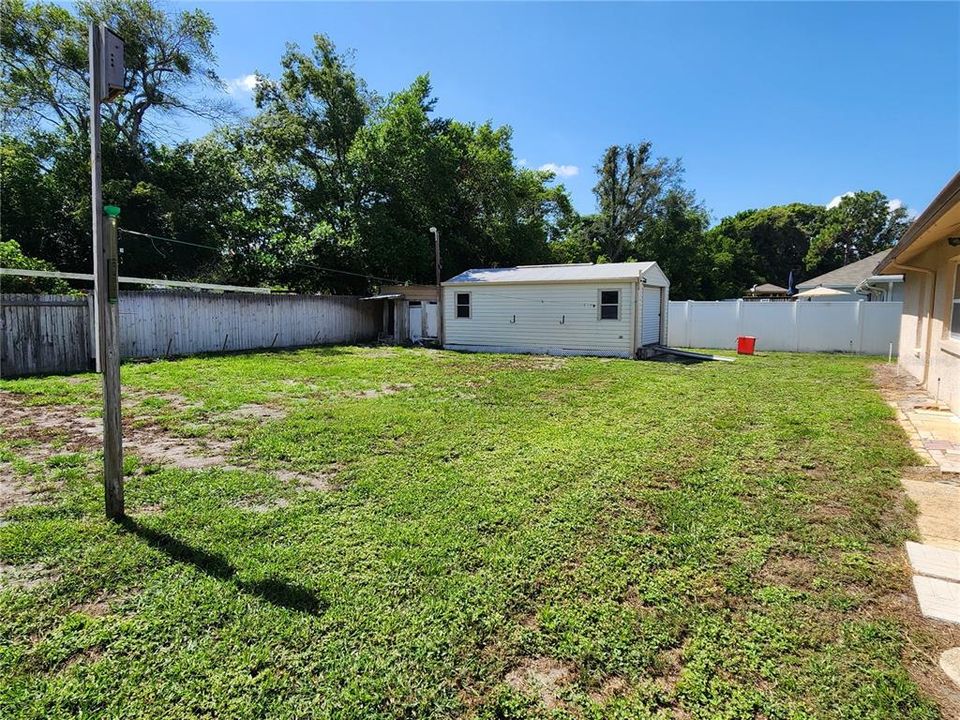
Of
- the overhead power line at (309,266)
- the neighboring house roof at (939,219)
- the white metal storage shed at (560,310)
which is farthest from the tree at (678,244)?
the neighboring house roof at (939,219)

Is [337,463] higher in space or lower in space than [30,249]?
lower

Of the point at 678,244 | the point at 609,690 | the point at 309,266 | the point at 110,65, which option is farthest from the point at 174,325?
the point at 678,244

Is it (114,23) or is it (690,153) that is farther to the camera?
(690,153)

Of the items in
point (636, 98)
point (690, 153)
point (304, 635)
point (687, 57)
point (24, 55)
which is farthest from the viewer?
point (690, 153)

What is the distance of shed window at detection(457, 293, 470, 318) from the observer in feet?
51.2

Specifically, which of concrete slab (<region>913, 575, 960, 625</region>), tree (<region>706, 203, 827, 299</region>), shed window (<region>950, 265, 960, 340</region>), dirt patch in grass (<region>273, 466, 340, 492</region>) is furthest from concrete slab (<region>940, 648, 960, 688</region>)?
tree (<region>706, 203, 827, 299</region>)

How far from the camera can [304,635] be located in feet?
7.07

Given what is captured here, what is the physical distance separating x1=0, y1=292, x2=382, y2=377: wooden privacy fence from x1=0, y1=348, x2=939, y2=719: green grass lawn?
5132mm

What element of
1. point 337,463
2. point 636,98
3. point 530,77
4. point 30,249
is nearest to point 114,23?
point 30,249

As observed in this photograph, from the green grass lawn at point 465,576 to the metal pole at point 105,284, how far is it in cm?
63

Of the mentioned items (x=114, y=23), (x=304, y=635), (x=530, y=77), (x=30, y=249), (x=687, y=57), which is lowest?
(x=304, y=635)

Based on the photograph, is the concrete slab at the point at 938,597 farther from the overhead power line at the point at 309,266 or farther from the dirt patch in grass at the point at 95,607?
the overhead power line at the point at 309,266

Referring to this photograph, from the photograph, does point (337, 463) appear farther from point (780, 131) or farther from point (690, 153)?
point (690, 153)

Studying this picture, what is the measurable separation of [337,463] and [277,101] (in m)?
22.8
